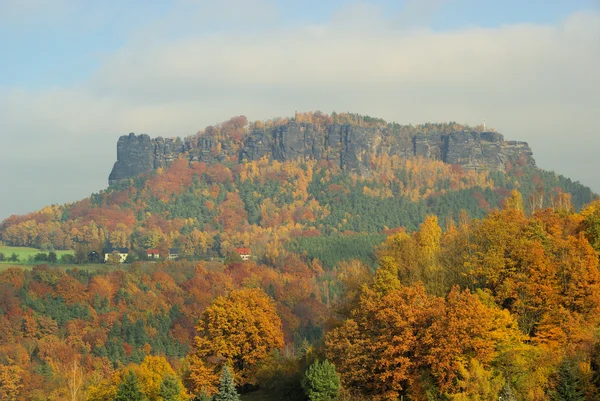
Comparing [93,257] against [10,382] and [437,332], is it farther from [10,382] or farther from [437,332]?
[437,332]

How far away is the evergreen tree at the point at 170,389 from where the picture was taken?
2304 inches

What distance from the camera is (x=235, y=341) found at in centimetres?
7056

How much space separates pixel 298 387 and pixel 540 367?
57.7ft

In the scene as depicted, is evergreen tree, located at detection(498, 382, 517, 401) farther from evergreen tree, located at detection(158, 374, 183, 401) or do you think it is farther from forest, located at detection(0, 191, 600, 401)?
evergreen tree, located at detection(158, 374, 183, 401)

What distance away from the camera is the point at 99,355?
A: 4692 inches

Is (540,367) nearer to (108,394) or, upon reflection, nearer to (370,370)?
(370,370)

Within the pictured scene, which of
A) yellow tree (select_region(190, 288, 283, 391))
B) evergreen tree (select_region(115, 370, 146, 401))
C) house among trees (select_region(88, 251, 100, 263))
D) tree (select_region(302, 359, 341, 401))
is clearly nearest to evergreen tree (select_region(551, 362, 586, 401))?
tree (select_region(302, 359, 341, 401))

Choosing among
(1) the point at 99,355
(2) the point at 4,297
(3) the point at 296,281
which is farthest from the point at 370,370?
(3) the point at 296,281

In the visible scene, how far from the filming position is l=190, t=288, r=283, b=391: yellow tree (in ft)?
227

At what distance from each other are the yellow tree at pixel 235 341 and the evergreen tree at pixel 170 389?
28.2 feet

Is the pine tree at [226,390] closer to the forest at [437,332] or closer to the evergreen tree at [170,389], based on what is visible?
the forest at [437,332]

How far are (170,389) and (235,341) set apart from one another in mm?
12372

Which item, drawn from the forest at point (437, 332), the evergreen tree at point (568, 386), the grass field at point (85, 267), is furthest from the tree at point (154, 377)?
the grass field at point (85, 267)

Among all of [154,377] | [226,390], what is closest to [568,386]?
[226,390]
